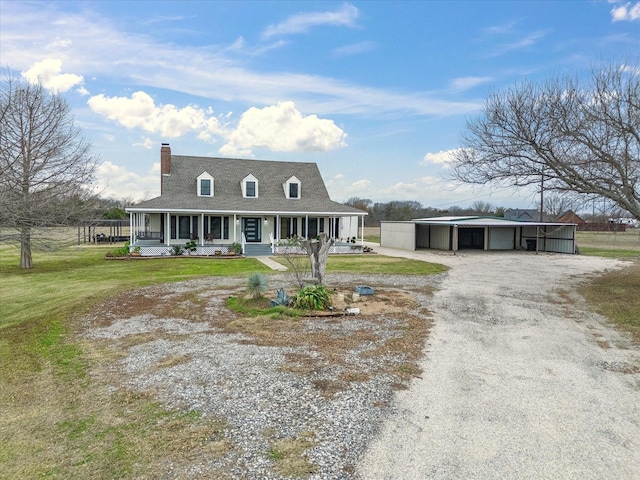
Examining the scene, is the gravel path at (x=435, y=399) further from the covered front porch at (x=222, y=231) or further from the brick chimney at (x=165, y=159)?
the brick chimney at (x=165, y=159)

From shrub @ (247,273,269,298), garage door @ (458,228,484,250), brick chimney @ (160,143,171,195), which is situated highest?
brick chimney @ (160,143,171,195)

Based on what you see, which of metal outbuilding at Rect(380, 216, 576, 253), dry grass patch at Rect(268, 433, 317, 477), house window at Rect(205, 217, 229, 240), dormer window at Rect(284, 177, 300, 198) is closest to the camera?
dry grass patch at Rect(268, 433, 317, 477)

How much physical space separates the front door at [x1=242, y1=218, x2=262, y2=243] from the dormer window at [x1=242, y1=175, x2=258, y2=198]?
2.07 meters

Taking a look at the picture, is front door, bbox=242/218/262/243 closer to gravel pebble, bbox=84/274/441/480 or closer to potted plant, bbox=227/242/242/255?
potted plant, bbox=227/242/242/255

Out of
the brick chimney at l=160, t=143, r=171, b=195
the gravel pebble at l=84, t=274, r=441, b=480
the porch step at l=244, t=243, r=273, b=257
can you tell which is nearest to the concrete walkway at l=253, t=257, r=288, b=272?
the porch step at l=244, t=243, r=273, b=257

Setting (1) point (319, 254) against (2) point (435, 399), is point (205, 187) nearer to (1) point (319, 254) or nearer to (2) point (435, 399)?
(1) point (319, 254)

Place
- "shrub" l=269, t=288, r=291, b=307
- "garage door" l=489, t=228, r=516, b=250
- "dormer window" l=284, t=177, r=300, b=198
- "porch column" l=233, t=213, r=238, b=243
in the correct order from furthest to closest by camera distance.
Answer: "garage door" l=489, t=228, r=516, b=250
"dormer window" l=284, t=177, r=300, b=198
"porch column" l=233, t=213, r=238, b=243
"shrub" l=269, t=288, r=291, b=307

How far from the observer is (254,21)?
17484mm

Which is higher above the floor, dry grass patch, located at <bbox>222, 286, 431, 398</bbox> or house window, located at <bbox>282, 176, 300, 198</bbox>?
house window, located at <bbox>282, 176, 300, 198</bbox>

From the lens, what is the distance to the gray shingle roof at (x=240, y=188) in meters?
26.3

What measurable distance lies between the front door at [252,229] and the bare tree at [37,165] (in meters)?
14.0

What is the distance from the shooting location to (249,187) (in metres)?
29.2

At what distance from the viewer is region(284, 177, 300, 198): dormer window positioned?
30.0 m

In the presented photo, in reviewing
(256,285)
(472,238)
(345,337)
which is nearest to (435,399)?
(345,337)
